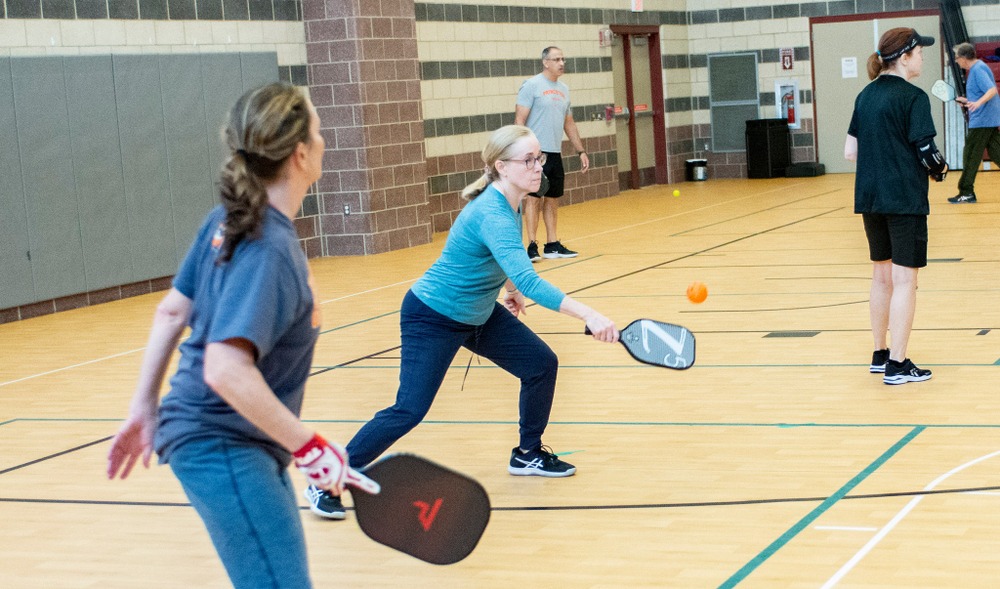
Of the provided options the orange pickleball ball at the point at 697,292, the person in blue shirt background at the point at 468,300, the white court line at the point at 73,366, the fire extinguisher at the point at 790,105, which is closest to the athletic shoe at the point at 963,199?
the fire extinguisher at the point at 790,105

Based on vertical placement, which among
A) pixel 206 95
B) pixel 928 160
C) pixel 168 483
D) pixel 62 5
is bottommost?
pixel 168 483

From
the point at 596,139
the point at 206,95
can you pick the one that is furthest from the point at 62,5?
the point at 596,139

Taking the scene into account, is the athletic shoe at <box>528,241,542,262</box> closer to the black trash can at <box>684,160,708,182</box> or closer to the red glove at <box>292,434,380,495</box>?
the red glove at <box>292,434,380,495</box>

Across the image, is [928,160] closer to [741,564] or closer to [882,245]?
[882,245]

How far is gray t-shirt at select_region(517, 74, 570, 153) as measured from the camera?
484 inches

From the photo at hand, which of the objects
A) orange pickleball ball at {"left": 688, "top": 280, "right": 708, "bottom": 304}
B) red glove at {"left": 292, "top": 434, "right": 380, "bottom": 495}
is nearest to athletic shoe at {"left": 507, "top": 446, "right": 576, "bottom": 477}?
orange pickleball ball at {"left": 688, "top": 280, "right": 708, "bottom": 304}

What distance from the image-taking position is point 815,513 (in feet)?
14.6

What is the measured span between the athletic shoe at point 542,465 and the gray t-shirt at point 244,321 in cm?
266

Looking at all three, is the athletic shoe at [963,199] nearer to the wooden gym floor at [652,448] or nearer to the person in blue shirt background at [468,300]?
the wooden gym floor at [652,448]

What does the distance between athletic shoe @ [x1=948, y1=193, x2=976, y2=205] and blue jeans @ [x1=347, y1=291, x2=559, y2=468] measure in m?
11.5

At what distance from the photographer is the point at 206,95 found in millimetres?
12664

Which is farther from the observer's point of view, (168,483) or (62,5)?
(62,5)

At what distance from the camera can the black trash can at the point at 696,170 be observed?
22578mm

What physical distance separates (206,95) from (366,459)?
8767 mm
